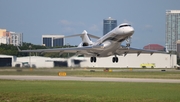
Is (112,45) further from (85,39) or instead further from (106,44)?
(85,39)

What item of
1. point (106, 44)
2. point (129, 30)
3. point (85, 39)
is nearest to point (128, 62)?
point (85, 39)

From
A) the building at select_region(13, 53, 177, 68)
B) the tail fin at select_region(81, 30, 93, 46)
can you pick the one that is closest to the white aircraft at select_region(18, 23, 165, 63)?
the tail fin at select_region(81, 30, 93, 46)

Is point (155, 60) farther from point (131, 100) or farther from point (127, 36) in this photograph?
point (131, 100)

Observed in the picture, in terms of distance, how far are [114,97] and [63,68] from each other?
46.3 meters

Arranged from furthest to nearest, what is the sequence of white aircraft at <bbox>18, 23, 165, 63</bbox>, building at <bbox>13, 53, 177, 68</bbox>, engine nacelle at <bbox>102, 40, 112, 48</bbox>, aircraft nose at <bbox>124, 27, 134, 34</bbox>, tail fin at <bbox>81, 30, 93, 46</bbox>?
building at <bbox>13, 53, 177, 68</bbox> < tail fin at <bbox>81, 30, 93, 46</bbox> < engine nacelle at <bbox>102, 40, 112, 48</bbox> < white aircraft at <bbox>18, 23, 165, 63</bbox> < aircraft nose at <bbox>124, 27, 134, 34</bbox>

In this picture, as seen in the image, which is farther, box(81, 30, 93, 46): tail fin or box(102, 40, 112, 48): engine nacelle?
box(81, 30, 93, 46): tail fin

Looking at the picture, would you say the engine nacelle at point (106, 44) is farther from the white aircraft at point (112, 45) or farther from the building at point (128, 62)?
the building at point (128, 62)

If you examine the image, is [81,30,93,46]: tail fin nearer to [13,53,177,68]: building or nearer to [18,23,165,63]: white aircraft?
[13,53,177,68]: building

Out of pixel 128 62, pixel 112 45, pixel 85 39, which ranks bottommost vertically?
pixel 128 62

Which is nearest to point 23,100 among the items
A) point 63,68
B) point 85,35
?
point 63,68

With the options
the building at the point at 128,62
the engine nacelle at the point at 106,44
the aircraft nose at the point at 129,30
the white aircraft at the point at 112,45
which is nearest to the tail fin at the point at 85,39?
the building at the point at 128,62

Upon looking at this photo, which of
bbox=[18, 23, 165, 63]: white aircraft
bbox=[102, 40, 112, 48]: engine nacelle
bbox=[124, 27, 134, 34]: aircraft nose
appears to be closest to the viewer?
bbox=[124, 27, 134, 34]: aircraft nose

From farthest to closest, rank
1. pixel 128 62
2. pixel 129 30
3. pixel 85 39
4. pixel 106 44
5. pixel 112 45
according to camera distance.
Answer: pixel 128 62 < pixel 85 39 < pixel 106 44 < pixel 112 45 < pixel 129 30

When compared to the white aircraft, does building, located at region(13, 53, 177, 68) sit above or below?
below
